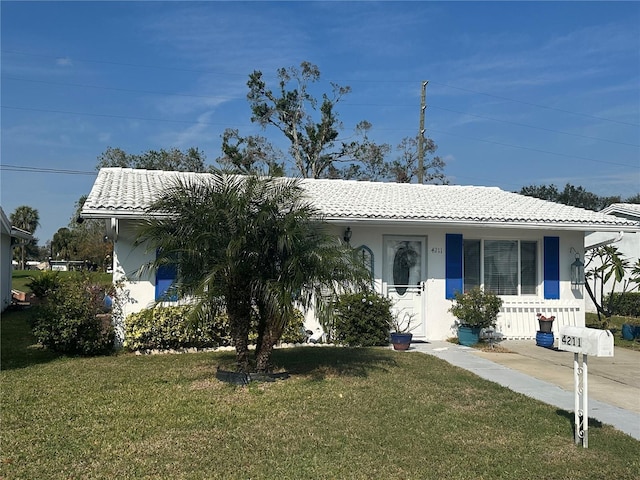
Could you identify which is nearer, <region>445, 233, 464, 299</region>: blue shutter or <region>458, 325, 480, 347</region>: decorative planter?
<region>458, 325, 480, 347</region>: decorative planter

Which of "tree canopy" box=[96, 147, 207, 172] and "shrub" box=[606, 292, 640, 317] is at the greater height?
"tree canopy" box=[96, 147, 207, 172]

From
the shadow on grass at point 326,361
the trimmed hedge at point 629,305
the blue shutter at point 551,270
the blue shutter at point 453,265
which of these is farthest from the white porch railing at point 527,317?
the trimmed hedge at point 629,305

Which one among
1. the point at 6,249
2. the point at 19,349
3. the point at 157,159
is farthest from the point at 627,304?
the point at 157,159

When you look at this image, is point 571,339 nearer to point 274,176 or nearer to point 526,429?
point 526,429

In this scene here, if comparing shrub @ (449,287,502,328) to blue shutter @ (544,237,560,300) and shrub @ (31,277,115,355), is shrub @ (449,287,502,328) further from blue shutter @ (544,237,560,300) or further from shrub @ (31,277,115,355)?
shrub @ (31,277,115,355)

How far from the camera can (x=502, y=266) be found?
12.6 m

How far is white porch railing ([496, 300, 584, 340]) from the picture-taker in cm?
Answer: 1236

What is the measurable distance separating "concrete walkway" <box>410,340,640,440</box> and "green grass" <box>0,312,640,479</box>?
1.52 ft

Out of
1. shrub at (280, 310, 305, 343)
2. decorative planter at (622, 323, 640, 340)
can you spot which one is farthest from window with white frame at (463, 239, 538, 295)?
shrub at (280, 310, 305, 343)

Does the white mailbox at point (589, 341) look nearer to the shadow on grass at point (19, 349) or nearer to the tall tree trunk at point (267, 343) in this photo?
the tall tree trunk at point (267, 343)

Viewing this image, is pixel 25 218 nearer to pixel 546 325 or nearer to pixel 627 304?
pixel 627 304

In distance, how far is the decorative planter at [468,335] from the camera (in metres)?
11.6

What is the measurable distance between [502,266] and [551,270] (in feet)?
3.67

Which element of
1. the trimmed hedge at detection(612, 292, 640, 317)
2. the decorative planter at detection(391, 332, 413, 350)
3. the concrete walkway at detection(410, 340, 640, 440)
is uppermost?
the trimmed hedge at detection(612, 292, 640, 317)
